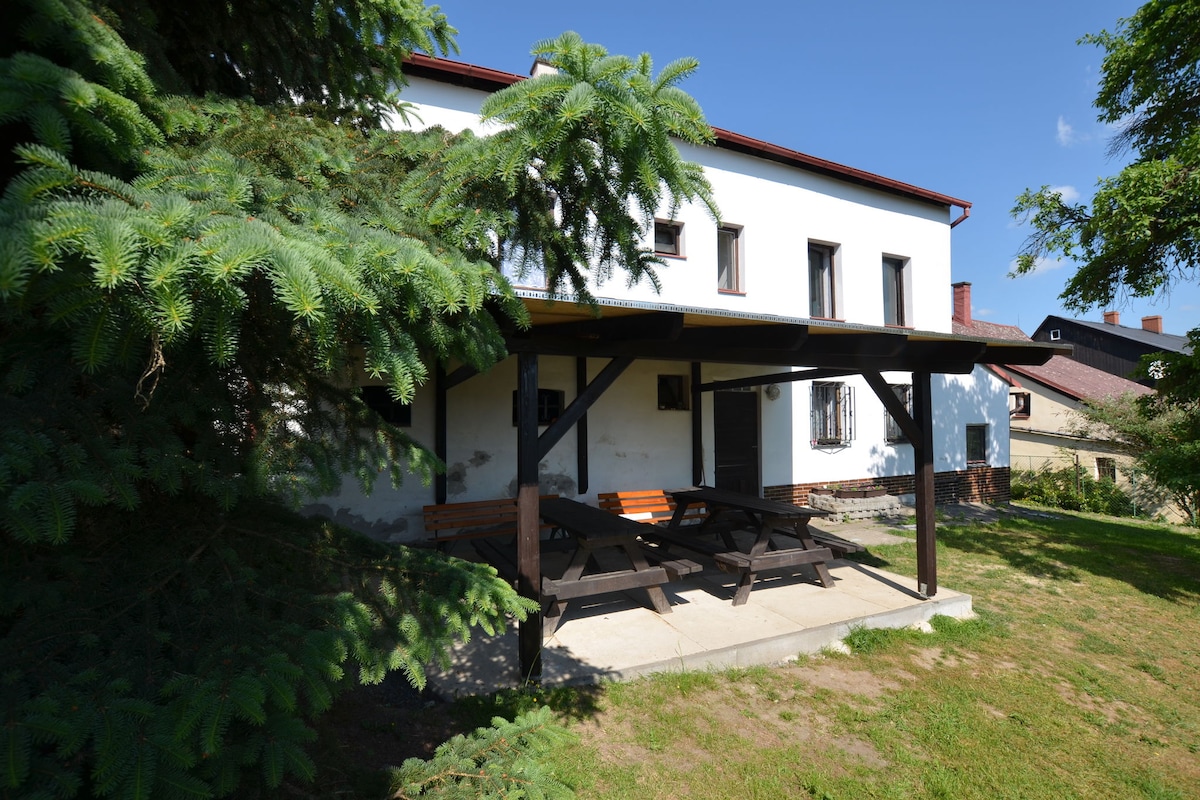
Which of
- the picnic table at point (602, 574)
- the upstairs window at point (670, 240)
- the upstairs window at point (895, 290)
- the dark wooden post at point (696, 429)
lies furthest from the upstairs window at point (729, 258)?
the picnic table at point (602, 574)

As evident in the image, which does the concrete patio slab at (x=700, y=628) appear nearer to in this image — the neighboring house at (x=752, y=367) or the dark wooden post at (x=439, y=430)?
the neighboring house at (x=752, y=367)

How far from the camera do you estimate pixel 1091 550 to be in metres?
8.91

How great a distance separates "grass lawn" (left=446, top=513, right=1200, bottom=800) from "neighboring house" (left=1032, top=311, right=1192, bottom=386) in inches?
965

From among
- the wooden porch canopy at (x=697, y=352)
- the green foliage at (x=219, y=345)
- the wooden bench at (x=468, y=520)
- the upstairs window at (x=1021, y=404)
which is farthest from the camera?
the upstairs window at (x=1021, y=404)

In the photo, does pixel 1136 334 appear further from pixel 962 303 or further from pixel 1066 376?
pixel 962 303

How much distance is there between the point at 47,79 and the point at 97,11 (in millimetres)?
689

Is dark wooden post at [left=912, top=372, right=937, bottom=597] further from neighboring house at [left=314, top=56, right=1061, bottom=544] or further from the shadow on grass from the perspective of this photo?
the shadow on grass

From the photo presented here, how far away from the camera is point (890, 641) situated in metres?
4.90

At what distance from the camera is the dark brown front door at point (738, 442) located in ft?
31.5

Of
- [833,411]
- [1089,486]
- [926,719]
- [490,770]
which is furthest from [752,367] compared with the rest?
[1089,486]

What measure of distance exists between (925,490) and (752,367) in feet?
13.8

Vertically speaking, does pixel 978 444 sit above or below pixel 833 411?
below

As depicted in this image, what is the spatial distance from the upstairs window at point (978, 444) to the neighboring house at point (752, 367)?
0.03 meters

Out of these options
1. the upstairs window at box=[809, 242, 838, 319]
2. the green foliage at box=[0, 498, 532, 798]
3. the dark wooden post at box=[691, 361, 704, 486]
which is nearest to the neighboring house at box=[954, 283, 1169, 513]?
the upstairs window at box=[809, 242, 838, 319]
